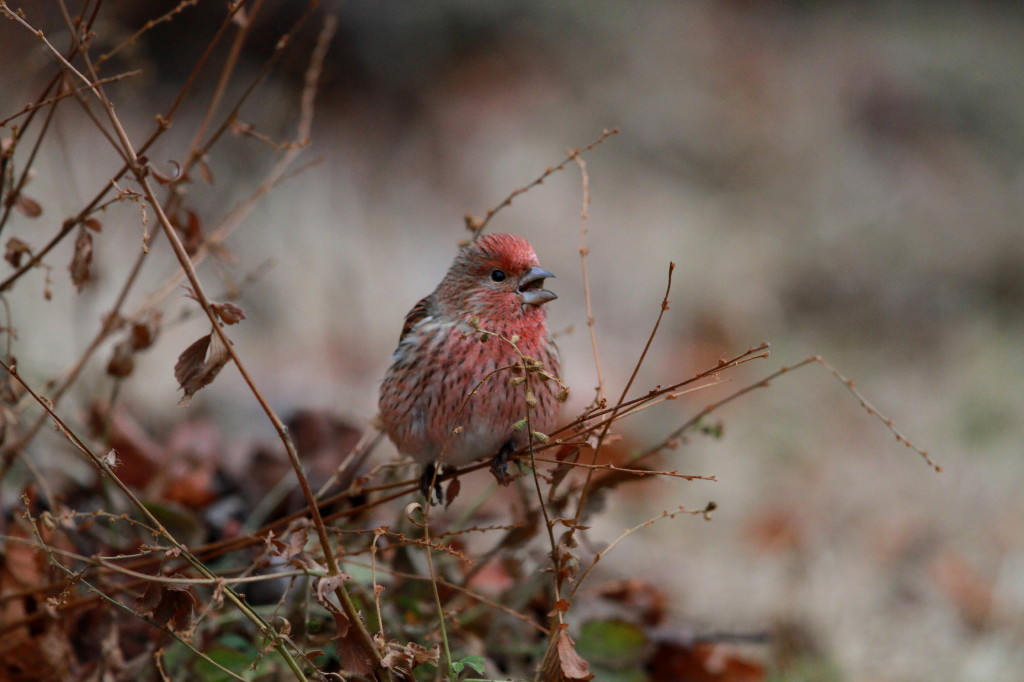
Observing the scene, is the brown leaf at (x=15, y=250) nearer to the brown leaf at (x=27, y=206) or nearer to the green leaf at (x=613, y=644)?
the brown leaf at (x=27, y=206)

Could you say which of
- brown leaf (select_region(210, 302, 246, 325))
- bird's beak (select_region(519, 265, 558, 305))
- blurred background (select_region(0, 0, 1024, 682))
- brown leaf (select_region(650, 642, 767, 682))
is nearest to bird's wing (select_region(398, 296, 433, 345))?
bird's beak (select_region(519, 265, 558, 305))

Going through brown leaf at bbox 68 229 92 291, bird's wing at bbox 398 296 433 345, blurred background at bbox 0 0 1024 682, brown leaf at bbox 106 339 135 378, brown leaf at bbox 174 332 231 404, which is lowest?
brown leaf at bbox 174 332 231 404

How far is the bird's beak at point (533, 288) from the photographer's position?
314 centimetres

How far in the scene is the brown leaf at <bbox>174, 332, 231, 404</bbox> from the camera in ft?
7.18

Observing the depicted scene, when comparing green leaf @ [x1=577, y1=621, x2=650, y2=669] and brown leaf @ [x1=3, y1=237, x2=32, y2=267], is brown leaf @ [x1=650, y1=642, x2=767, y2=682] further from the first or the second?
brown leaf @ [x1=3, y1=237, x2=32, y2=267]

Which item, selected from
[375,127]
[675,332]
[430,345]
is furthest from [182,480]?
[675,332]

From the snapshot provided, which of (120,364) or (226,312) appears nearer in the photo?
(226,312)

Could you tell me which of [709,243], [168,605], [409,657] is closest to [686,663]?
[409,657]

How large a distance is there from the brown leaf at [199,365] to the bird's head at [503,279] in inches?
45.1

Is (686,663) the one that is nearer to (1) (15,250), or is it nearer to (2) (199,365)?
(2) (199,365)

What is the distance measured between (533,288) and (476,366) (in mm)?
329

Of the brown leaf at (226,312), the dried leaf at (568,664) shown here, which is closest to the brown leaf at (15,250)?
the brown leaf at (226,312)

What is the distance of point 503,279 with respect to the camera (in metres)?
3.21

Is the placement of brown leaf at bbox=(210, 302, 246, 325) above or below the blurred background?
below
